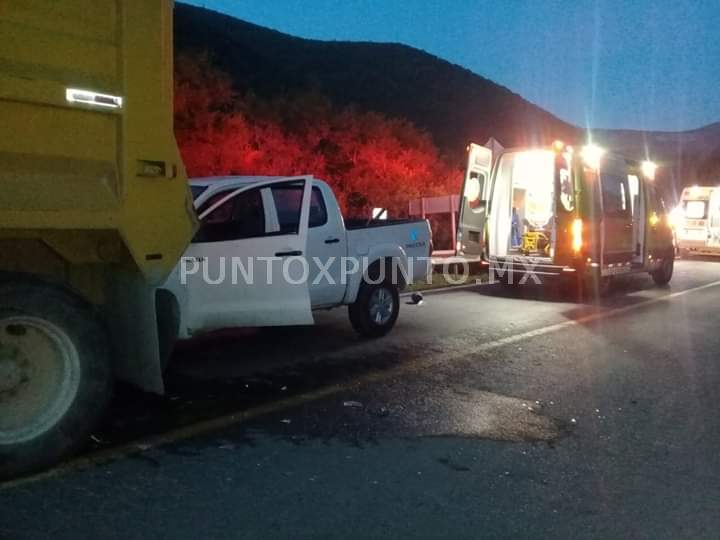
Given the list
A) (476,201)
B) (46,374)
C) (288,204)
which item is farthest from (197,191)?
(476,201)

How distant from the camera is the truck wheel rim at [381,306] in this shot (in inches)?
343

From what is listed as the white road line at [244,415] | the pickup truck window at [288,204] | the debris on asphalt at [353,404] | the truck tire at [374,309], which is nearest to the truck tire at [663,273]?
the white road line at [244,415]

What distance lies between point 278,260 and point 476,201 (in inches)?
263

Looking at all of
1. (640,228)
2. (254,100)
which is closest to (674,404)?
(640,228)

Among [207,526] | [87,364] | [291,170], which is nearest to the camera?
[207,526]

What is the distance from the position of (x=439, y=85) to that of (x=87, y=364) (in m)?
70.6

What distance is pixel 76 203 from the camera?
431cm

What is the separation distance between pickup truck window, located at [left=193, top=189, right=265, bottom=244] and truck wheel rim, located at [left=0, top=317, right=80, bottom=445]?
9.06 feet

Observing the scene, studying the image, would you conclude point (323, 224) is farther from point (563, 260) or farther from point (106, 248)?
point (563, 260)

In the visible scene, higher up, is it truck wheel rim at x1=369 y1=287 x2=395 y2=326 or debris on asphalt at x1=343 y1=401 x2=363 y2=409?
truck wheel rim at x1=369 y1=287 x2=395 y2=326

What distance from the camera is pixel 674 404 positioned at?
6262 mm

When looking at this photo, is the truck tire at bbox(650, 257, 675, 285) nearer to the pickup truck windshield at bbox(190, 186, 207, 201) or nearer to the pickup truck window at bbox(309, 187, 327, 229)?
the pickup truck window at bbox(309, 187, 327, 229)

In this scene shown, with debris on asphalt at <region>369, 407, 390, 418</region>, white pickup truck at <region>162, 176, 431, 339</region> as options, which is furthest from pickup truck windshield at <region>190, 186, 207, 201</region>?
debris on asphalt at <region>369, 407, 390, 418</region>

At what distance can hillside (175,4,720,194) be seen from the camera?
52.4 metres
